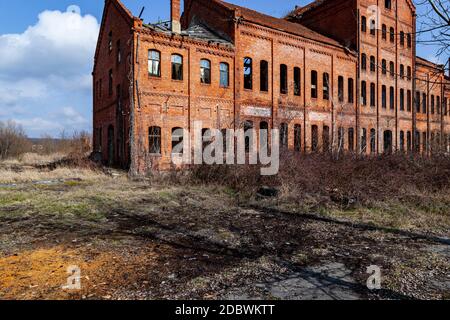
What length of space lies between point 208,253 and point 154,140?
1252 cm

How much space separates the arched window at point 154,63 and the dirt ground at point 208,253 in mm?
9516

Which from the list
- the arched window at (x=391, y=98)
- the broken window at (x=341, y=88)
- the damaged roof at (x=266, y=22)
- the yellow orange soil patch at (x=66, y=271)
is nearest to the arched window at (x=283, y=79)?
the damaged roof at (x=266, y=22)

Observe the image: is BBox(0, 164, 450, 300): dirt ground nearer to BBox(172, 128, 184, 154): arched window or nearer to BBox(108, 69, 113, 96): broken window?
BBox(172, 128, 184, 154): arched window

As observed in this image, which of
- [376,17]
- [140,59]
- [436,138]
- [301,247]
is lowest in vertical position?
[301,247]

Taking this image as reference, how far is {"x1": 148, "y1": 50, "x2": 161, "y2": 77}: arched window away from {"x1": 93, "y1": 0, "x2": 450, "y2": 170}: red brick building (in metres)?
0.05

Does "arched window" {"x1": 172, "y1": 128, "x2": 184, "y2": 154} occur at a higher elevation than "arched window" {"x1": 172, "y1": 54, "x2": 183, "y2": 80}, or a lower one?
lower

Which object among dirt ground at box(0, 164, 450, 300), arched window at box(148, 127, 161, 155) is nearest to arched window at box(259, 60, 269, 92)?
arched window at box(148, 127, 161, 155)

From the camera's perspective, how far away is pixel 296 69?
72.9 ft

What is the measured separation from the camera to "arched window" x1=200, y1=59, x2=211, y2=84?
18531 millimetres

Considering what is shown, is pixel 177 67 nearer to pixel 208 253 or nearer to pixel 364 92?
pixel 208 253

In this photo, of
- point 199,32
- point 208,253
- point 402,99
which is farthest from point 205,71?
point 402,99

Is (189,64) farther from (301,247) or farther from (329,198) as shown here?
(301,247)

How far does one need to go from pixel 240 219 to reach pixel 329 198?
134 inches

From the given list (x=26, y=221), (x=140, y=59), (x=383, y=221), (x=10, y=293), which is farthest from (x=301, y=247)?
(x=140, y=59)
